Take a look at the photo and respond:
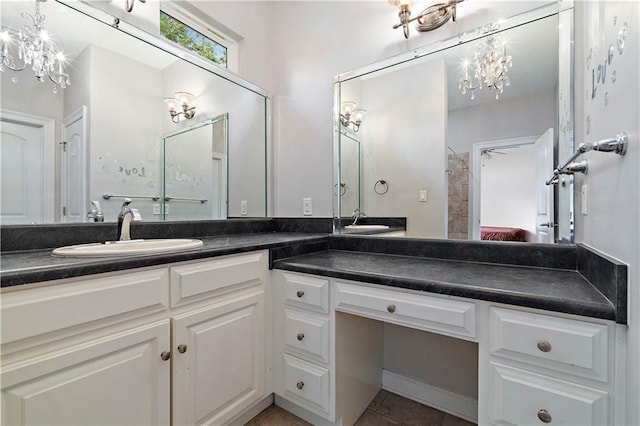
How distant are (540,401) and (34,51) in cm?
226

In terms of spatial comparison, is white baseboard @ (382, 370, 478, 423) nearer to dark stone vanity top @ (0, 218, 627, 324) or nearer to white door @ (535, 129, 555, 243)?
dark stone vanity top @ (0, 218, 627, 324)

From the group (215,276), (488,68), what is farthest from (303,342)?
(488,68)

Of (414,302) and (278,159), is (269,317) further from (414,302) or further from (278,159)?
(278,159)

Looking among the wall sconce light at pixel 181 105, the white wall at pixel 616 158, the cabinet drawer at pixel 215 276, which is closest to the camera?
the white wall at pixel 616 158

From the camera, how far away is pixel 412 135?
164 centimetres

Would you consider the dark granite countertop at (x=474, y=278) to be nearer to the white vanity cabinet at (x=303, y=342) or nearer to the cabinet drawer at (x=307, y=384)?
the white vanity cabinet at (x=303, y=342)

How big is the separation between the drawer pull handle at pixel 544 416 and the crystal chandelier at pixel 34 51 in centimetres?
216

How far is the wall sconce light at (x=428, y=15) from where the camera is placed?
1502 millimetres

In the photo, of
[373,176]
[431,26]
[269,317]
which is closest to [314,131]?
[373,176]

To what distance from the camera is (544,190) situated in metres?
1.30

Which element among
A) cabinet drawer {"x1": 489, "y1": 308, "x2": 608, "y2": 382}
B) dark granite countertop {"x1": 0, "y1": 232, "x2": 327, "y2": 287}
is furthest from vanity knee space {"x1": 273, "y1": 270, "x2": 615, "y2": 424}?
dark granite countertop {"x1": 0, "y1": 232, "x2": 327, "y2": 287}

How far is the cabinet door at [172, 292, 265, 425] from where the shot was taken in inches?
42.2

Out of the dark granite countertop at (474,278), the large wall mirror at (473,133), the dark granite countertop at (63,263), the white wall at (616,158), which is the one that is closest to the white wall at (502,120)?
the large wall mirror at (473,133)

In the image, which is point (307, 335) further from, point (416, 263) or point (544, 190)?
point (544, 190)
